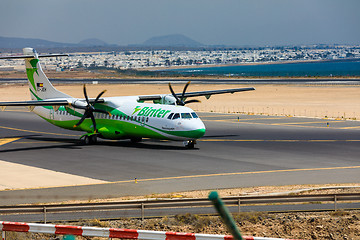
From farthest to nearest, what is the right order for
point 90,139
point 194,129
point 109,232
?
point 90,139 < point 194,129 < point 109,232

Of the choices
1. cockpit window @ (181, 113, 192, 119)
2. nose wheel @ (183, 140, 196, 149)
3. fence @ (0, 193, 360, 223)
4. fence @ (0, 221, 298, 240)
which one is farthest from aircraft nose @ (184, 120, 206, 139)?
fence @ (0, 221, 298, 240)

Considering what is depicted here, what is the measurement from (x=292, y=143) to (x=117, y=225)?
28.4 metres

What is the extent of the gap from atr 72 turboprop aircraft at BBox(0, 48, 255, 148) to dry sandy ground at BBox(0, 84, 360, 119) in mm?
28769

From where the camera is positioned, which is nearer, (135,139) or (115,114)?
(115,114)

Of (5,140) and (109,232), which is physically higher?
(5,140)

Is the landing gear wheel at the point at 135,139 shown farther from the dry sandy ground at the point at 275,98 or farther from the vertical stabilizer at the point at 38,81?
the dry sandy ground at the point at 275,98

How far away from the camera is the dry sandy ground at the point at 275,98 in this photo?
79938mm

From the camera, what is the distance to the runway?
3195cm

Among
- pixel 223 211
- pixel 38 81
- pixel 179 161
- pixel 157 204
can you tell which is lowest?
pixel 223 211

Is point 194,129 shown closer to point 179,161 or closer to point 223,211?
point 179,161

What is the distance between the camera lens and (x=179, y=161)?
40.3 meters

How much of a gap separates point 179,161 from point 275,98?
62560mm

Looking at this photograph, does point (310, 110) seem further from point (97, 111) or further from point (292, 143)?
point (97, 111)

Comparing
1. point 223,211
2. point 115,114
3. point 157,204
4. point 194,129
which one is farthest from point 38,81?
point 223,211
